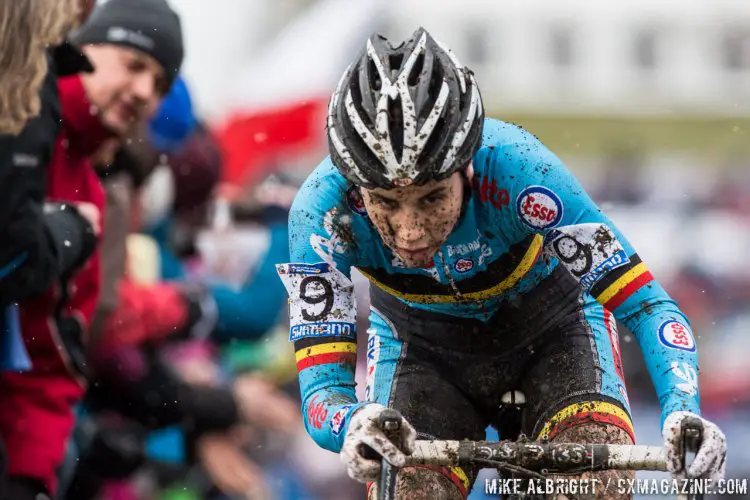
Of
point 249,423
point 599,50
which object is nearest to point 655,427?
point 249,423

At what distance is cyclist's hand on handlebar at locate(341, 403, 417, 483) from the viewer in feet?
14.9

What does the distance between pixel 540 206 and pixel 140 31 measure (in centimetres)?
334

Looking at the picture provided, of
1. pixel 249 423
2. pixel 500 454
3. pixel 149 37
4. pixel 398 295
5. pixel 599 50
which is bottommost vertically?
pixel 500 454

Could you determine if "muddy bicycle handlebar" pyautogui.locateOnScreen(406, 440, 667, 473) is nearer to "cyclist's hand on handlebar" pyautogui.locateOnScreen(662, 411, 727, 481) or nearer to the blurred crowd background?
"cyclist's hand on handlebar" pyautogui.locateOnScreen(662, 411, 727, 481)

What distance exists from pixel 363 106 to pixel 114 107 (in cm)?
275

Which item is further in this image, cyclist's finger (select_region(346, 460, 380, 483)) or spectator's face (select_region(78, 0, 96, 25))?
spectator's face (select_region(78, 0, 96, 25))

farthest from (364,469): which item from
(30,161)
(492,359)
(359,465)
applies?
(30,161)

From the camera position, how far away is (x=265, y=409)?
9.97 m

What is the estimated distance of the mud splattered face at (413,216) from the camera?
5.00 m

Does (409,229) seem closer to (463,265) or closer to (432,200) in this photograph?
(432,200)

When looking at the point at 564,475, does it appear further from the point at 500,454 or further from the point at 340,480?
the point at 340,480

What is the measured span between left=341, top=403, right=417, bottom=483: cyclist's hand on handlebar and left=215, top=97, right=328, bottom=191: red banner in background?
8.11m

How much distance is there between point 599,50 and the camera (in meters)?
61.9

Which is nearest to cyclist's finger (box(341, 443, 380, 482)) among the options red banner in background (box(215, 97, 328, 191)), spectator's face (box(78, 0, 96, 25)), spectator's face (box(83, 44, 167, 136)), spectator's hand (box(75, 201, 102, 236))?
spectator's hand (box(75, 201, 102, 236))
